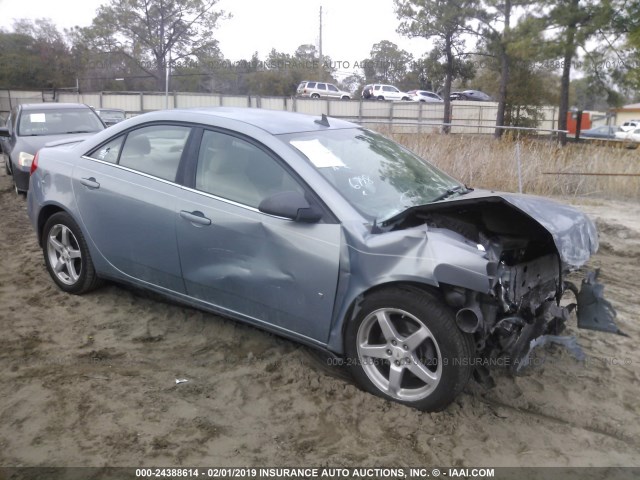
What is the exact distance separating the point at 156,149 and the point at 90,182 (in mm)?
660

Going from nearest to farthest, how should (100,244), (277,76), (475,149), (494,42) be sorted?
(100,244) < (475,149) < (494,42) < (277,76)

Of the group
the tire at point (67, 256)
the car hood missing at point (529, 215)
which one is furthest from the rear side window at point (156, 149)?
the car hood missing at point (529, 215)

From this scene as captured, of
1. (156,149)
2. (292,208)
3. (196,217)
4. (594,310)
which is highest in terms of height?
(156,149)

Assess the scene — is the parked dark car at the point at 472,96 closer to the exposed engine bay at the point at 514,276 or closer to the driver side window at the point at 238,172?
the exposed engine bay at the point at 514,276

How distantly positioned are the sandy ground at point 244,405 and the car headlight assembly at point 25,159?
202 inches

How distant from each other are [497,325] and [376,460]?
3.21 feet

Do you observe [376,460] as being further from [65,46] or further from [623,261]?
[65,46]

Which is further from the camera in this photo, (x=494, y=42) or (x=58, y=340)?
(x=494, y=42)

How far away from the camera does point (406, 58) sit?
56031 millimetres

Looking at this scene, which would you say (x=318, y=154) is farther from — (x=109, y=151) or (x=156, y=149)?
(x=109, y=151)

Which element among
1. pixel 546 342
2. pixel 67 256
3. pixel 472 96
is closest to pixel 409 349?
pixel 546 342

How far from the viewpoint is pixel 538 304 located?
363cm

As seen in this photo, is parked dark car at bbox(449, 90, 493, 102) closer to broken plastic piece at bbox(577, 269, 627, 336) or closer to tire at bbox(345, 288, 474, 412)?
broken plastic piece at bbox(577, 269, 627, 336)

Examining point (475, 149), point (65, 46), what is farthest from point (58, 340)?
point (65, 46)
